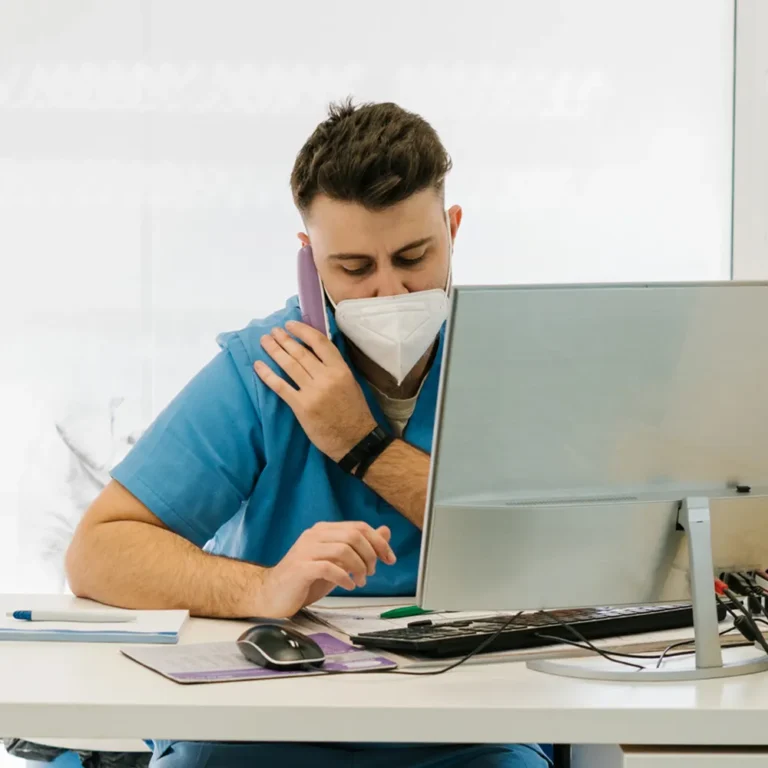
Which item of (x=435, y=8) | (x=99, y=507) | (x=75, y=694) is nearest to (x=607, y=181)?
(x=435, y=8)

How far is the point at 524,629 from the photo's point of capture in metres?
1.07

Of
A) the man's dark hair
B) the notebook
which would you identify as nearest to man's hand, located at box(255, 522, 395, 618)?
Answer: the notebook

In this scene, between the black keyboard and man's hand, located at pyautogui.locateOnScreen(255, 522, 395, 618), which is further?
man's hand, located at pyautogui.locateOnScreen(255, 522, 395, 618)

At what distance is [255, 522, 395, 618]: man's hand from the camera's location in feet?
3.67

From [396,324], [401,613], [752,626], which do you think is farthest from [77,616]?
[752,626]

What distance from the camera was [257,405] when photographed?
151cm

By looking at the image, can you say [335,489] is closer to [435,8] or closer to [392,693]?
[392,693]

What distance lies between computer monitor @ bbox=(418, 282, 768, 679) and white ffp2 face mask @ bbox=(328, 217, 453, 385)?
58 centimetres

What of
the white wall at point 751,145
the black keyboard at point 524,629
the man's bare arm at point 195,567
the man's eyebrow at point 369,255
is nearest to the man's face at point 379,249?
the man's eyebrow at point 369,255

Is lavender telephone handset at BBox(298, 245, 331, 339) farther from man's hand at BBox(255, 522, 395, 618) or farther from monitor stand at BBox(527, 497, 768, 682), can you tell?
monitor stand at BBox(527, 497, 768, 682)

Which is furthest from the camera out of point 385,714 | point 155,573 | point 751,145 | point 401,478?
point 751,145

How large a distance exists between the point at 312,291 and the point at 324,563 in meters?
0.56

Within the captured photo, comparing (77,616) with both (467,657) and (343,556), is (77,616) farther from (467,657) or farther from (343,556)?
(467,657)

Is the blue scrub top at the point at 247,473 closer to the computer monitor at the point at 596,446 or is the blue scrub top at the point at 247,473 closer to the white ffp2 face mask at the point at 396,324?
the white ffp2 face mask at the point at 396,324
